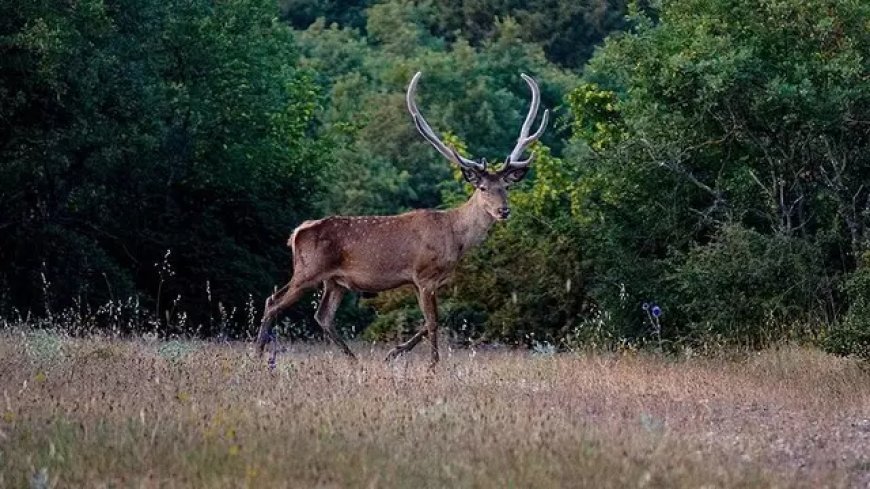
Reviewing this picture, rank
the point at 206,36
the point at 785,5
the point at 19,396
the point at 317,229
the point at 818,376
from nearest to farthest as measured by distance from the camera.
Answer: the point at 19,396
the point at 818,376
the point at 317,229
the point at 785,5
the point at 206,36

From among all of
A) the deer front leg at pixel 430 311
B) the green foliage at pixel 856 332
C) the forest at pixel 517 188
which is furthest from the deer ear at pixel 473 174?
the green foliage at pixel 856 332

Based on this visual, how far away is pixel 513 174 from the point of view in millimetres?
15773

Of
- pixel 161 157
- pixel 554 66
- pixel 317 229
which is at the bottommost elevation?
pixel 554 66

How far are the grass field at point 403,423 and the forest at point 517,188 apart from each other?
187 centimetres

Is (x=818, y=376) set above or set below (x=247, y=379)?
below

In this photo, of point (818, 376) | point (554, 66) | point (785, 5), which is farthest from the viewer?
point (554, 66)

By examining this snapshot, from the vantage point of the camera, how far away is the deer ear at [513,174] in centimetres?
1570

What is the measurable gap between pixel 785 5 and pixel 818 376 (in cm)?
637

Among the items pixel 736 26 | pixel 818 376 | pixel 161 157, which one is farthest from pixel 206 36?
pixel 818 376

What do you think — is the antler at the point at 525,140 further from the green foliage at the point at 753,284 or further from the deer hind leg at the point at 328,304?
the green foliage at the point at 753,284

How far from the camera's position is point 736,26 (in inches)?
784

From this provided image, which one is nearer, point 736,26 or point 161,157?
point 736,26

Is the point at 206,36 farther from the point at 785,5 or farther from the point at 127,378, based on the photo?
the point at 127,378

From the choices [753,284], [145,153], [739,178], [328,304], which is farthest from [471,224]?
[145,153]
